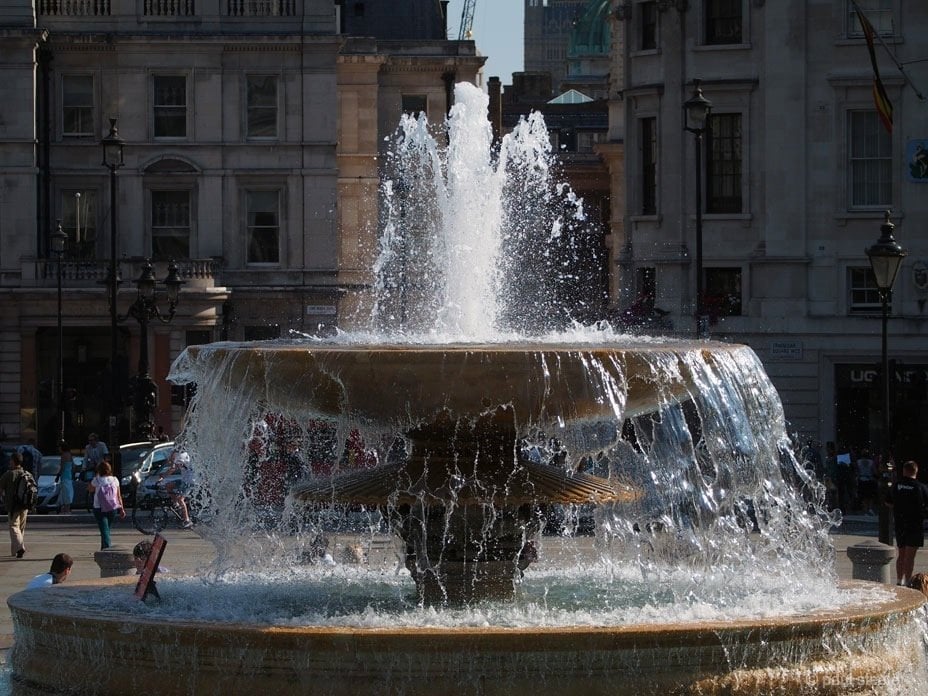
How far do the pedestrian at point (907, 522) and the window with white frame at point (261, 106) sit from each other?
34767 millimetres

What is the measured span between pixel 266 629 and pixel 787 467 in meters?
24.9

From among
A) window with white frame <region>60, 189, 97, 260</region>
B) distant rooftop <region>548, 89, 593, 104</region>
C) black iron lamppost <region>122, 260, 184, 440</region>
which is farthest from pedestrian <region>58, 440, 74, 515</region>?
distant rooftop <region>548, 89, 593, 104</region>

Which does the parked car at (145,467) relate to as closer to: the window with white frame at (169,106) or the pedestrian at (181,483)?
the pedestrian at (181,483)

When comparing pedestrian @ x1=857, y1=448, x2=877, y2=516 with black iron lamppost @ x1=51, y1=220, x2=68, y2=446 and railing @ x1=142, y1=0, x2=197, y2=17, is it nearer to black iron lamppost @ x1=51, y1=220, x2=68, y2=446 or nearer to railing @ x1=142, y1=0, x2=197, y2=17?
black iron lamppost @ x1=51, y1=220, x2=68, y2=446

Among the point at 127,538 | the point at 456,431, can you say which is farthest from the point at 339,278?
the point at 456,431

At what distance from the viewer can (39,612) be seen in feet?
43.2

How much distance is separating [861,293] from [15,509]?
63.6 feet

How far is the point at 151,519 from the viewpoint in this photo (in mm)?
31281

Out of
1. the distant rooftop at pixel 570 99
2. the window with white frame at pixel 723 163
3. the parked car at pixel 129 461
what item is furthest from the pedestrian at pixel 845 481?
the distant rooftop at pixel 570 99

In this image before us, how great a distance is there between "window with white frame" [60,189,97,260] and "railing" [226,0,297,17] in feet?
20.1

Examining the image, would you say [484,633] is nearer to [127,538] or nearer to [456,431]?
[456,431]

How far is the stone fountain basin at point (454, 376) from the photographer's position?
1325 cm

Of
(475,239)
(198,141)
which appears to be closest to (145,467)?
(475,239)

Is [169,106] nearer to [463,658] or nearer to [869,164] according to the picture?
[869,164]
